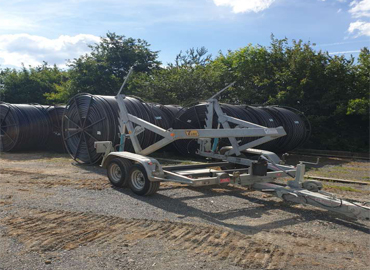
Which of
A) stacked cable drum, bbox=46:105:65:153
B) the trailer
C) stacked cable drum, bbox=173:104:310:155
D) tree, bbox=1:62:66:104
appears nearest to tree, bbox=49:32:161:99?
tree, bbox=1:62:66:104

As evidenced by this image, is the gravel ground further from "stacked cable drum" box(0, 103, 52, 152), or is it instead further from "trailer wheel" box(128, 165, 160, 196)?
"stacked cable drum" box(0, 103, 52, 152)

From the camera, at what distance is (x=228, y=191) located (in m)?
8.26

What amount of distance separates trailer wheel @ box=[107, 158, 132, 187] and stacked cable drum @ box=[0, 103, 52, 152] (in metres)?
9.39

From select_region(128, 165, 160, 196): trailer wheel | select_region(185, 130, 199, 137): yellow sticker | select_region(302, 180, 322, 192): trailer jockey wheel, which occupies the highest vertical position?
select_region(185, 130, 199, 137): yellow sticker

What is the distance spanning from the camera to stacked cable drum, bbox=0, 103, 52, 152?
53.5ft

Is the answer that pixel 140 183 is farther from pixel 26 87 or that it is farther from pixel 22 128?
pixel 26 87

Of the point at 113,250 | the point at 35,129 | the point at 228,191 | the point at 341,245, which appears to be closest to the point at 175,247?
the point at 113,250

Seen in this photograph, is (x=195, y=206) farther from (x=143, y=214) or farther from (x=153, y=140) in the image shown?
(x=153, y=140)

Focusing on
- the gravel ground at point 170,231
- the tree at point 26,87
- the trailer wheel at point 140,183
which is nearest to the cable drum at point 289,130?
the gravel ground at point 170,231

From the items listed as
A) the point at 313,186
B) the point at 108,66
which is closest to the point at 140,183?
the point at 313,186

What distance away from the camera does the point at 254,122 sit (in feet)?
47.1

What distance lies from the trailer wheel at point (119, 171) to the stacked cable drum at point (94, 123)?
128 inches

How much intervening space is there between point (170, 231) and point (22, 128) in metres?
13.0

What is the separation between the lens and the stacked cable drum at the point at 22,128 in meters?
16.3
